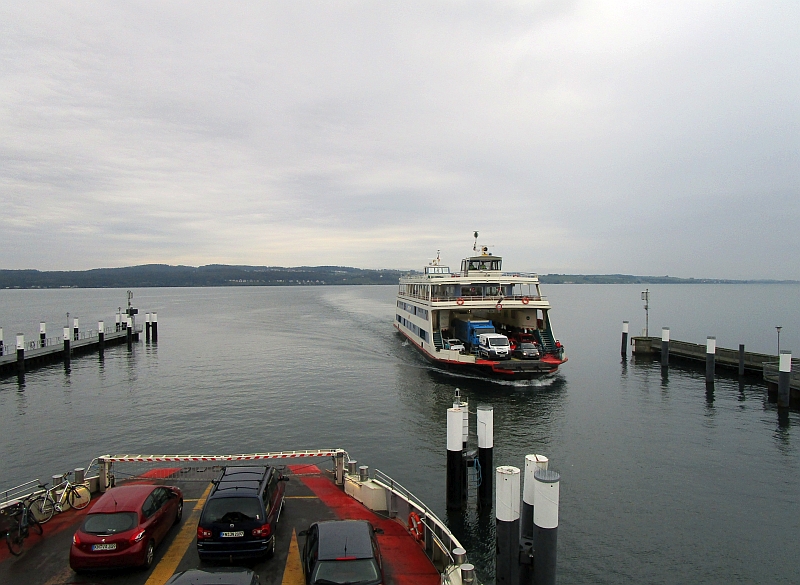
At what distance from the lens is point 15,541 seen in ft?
31.7

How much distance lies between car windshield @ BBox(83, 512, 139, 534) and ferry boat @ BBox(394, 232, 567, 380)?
2819cm

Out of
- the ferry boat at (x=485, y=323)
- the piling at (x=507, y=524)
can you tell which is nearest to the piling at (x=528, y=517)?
the piling at (x=507, y=524)

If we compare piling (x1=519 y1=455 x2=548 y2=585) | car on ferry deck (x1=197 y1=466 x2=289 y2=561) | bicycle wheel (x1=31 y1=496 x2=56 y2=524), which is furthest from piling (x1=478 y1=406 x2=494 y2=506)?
bicycle wheel (x1=31 y1=496 x2=56 y2=524)

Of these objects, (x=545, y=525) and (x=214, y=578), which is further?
(x=545, y=525)

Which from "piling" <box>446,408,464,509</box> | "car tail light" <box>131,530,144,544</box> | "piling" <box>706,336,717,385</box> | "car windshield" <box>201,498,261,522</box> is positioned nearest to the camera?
"car tail light" <box>131,530,144,544</box>

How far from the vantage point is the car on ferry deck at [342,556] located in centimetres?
759

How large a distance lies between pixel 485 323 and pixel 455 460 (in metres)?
26.9

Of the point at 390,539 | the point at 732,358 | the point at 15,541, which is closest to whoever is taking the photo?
the point at 15,541

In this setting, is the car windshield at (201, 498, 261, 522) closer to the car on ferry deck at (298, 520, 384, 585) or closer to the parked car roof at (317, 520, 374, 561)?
the car on ferry deck at (298, 520, 384, 585)

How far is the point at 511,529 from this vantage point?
1029 centimetres

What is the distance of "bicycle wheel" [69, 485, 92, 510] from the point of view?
11492 millimetres

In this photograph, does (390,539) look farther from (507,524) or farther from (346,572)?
(346,572)

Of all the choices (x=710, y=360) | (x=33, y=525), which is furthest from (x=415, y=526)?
(x=710, y=360)

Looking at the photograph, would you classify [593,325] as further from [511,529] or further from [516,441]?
[511,529]
